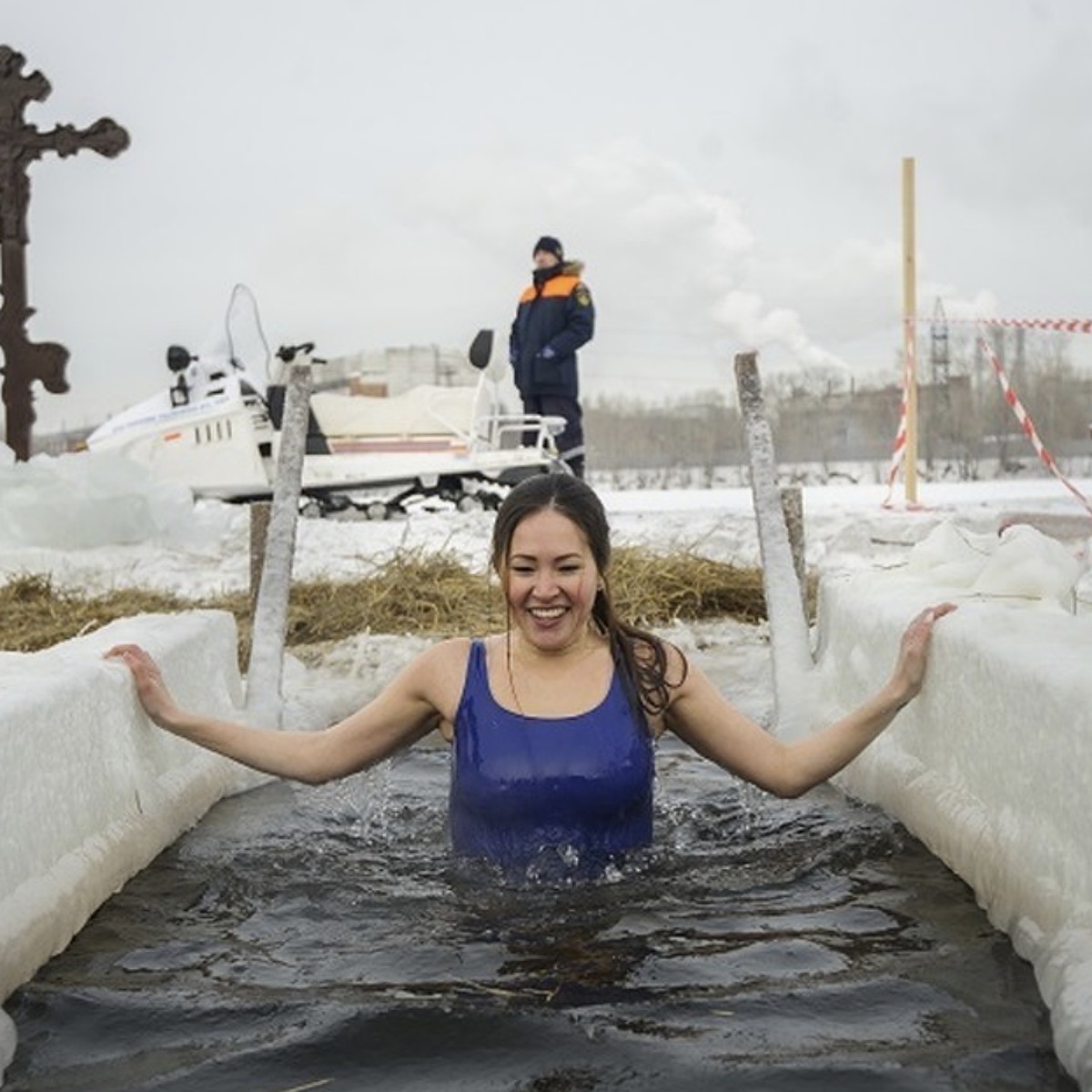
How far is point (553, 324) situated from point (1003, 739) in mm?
10001

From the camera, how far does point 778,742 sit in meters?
3.88

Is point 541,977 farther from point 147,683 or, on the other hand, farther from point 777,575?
point 777,575

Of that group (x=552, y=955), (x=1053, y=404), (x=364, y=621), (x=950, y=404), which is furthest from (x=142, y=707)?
(x=1053, y=404)

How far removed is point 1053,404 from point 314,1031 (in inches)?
1340

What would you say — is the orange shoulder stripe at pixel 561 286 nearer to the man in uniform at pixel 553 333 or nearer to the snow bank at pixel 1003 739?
the man in uniform at pixel 553 333

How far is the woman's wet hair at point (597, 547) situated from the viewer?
12.3 ft

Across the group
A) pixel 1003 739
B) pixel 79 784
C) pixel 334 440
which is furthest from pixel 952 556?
pixel 334 440

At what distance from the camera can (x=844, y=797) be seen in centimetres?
505

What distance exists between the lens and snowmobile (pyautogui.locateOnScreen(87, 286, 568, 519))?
49.6 feet

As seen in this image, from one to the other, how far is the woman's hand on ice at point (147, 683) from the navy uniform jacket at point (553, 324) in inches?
362

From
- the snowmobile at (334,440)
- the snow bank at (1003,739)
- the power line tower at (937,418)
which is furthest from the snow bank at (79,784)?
the power line tower at (937,418)

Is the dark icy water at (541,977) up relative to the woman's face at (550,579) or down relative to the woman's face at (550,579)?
down

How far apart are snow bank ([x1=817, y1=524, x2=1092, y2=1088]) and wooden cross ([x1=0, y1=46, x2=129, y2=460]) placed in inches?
386

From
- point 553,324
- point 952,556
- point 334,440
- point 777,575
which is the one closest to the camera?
point 952,556
